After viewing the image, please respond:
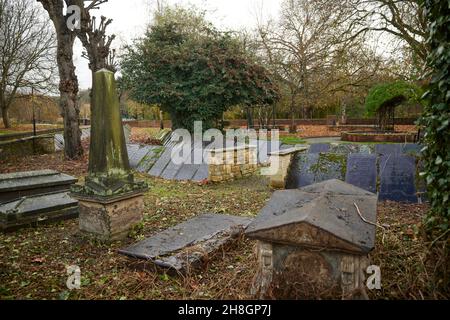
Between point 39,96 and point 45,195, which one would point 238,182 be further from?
point 39,96

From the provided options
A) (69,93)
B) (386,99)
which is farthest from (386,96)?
(69,93)

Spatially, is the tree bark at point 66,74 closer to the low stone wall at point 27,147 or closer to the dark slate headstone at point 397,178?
the low stone wall at point 27,147

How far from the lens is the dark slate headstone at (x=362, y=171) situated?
654 centimetres

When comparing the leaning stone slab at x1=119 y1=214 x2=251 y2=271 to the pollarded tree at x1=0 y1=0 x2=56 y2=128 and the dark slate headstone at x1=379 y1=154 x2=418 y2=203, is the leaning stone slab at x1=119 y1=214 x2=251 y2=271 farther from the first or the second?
the pollarded tree at x1=0 y1=0 x2=56 y2=128

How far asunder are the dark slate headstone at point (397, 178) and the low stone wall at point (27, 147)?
12.8 m

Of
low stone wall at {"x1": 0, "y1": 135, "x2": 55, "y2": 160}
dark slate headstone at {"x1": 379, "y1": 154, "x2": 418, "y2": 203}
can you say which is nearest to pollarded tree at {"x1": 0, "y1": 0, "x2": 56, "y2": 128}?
low stone wall at {"x1": 0, "y1": 135, "x2": 55, "y2": 160}

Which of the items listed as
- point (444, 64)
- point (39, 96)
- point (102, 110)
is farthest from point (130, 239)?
point (39, 96)

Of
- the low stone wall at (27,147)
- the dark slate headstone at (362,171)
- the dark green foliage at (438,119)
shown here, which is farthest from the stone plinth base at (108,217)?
the low stone wall at (27,147)

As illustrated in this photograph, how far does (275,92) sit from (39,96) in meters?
19.4

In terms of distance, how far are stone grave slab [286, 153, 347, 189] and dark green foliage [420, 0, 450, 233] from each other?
447cm

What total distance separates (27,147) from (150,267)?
498 inches

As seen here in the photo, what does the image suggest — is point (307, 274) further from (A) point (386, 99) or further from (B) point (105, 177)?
(A) point (386, 99)

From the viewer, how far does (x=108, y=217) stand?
14.6 feet

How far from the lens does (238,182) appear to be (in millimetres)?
8727
